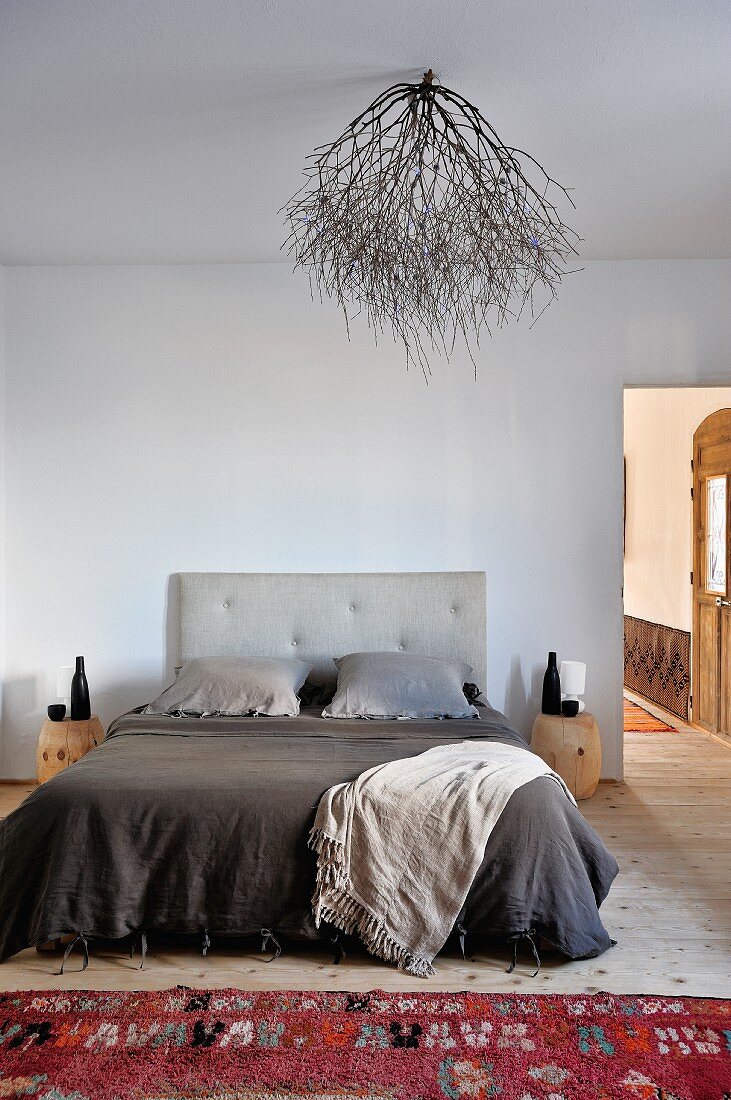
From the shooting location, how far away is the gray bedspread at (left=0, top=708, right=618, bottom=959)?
8.84 ft

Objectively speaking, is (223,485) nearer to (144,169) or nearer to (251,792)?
(144,169)

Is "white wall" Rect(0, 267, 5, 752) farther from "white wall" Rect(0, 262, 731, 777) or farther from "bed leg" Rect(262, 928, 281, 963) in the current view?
"bed leg" Rect(262, 928, 281, 963)

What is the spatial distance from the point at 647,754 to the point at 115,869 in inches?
140

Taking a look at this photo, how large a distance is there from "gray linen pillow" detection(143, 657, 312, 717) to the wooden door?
304 centimetres

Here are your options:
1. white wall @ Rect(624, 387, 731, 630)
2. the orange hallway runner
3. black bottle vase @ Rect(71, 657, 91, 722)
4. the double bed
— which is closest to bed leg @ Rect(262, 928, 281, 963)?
the double bed

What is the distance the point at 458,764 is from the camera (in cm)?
301

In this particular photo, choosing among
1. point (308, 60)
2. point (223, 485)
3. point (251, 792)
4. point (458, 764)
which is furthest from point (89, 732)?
point (308, 60)

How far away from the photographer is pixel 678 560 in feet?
21.5

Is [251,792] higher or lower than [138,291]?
lower

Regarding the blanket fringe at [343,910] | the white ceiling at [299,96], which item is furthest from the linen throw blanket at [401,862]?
the white ceiling at [299,96]

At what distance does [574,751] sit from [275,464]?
6.90ft

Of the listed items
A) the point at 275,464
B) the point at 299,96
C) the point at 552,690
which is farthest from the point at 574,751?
the point at 299,96

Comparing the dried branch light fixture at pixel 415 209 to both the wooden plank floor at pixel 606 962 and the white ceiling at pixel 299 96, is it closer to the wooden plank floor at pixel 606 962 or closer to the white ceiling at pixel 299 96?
the white ceiling at pixel 299 96

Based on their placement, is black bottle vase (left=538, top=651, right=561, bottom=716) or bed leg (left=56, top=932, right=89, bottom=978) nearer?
bed leg (left=56, top=932, right=89, bottom=978)
